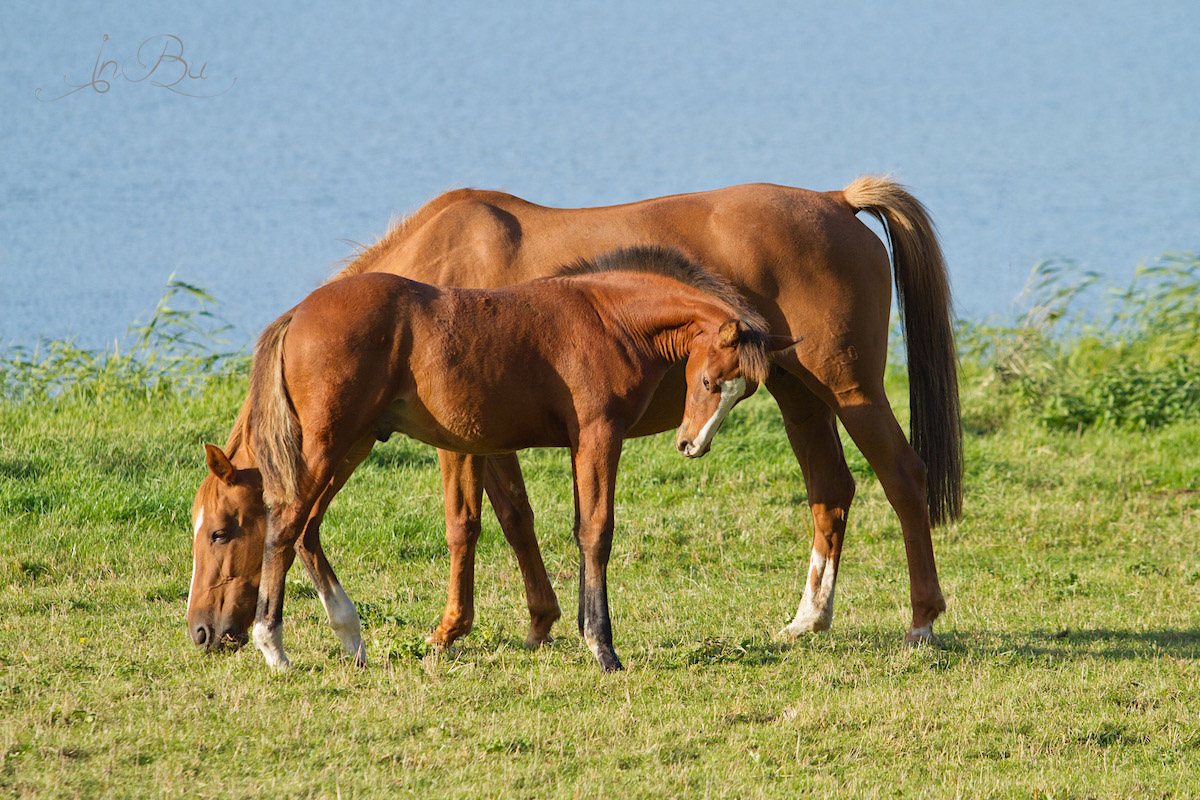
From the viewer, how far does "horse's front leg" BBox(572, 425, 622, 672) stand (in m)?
5.25

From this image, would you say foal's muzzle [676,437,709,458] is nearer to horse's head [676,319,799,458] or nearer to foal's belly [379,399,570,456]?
horse's head [676,319,799,458]

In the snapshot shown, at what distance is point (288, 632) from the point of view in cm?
611

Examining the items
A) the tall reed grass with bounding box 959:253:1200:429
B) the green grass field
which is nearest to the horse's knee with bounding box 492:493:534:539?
the green grass field

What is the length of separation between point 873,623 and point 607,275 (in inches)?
95.3

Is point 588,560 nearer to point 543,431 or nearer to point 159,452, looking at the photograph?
point 543,431

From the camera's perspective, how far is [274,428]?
16.5 ft

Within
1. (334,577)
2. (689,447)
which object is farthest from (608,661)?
(334,577)

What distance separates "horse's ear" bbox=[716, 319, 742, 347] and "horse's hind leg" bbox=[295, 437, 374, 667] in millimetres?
1575

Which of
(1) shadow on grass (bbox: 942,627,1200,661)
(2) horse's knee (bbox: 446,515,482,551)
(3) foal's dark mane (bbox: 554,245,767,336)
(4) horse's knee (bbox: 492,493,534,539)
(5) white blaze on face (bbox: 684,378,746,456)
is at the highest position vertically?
(3) foal's dark mane (bbox: 554,245,767,336)

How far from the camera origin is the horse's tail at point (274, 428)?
198 inches

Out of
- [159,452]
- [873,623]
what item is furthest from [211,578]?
[159,452]

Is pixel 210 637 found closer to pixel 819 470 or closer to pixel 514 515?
pixel 514 515

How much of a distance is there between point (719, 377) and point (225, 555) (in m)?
2.21

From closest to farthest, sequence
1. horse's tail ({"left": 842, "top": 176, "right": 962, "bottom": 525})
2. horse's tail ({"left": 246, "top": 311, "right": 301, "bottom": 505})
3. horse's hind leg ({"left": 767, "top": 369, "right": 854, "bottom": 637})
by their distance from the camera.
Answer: horse's tail ({"left": 246, "top": 311, "right": 301, "bottom": 505}) < horse's hind leg ({"left": 767, "top": 369, "right": 854, "bottom": 637}) < horse's tail ({"left": 842, "top": 176, "right": 962, "bottom": 525})
